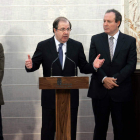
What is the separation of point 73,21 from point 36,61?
1.26m

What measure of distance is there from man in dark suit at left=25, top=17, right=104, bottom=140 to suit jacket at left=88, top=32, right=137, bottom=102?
23 centimetres

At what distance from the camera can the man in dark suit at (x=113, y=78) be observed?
2961 mm

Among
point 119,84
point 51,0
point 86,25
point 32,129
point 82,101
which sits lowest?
point 32,129

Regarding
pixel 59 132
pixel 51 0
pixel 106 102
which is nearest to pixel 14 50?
pixel 51 0

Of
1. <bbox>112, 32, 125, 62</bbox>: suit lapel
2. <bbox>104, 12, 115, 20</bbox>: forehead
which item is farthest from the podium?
<bbox>104, 12, 115, 20</bbox>: forehead

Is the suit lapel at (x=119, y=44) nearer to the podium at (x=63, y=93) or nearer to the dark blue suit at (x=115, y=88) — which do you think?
the dark blue suit at (x=115, y=88)

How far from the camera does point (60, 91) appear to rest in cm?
231

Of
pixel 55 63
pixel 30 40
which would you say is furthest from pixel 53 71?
pixel 30 40

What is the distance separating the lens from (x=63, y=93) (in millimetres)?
2311

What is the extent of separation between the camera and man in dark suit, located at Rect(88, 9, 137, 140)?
9.71 ft

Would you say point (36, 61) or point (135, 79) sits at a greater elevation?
point (36, 61)

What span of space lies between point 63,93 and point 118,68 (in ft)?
3.00

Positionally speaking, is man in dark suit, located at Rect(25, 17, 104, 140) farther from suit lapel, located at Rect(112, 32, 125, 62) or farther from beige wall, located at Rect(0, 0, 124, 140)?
beige wall, located at Rect(0, 0, 124, 140)

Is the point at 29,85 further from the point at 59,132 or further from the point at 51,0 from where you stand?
the point at 59,132
